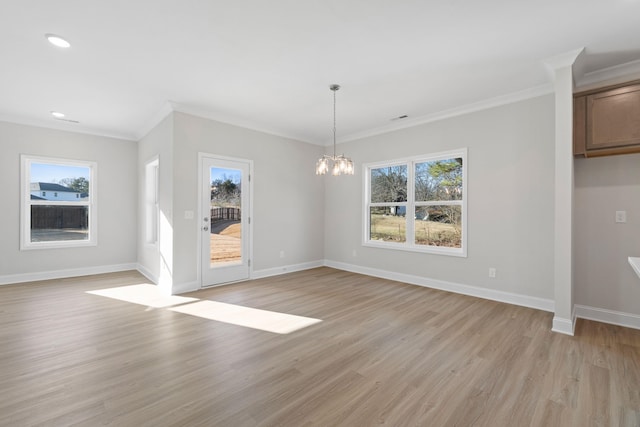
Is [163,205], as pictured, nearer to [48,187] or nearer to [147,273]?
[147,273]

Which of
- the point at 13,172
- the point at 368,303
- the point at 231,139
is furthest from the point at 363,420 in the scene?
the point at 13,172

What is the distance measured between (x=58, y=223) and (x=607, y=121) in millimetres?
8316

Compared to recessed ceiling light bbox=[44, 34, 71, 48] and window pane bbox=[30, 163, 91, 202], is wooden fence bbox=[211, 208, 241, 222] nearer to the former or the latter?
recessed ceiling light bbox=[44, 34, 71, 48]

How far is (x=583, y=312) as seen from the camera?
340 cm

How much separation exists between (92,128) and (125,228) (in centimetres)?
201

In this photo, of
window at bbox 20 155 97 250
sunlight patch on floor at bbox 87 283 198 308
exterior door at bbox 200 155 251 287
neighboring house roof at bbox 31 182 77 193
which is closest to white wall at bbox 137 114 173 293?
sunlight patch on floor at bbox 87 283 198 308

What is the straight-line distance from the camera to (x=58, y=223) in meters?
5.30

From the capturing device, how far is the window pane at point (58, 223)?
5.09m

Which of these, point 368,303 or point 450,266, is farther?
point 450,266

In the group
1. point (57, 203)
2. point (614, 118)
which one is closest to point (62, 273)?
point (57, 203)

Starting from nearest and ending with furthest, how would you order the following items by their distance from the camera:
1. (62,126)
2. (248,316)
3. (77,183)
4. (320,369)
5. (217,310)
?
(320,369)
(248,316)
(217,310)
(62,126)
(77,183)

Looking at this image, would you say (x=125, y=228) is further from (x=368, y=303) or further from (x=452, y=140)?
(x=452, y=140)

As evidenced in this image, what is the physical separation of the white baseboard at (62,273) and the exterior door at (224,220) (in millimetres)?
2553

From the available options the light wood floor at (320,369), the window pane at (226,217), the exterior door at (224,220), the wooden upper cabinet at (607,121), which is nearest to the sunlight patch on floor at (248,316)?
the light wood floor at (320,369)
